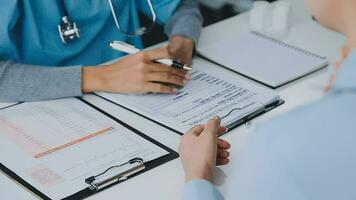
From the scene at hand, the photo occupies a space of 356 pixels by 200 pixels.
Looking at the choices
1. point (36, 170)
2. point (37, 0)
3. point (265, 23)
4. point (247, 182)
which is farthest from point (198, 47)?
point (247, 182)

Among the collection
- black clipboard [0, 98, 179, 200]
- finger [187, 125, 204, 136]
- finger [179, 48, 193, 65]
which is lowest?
black clipboard [0, 98, 179, 200]

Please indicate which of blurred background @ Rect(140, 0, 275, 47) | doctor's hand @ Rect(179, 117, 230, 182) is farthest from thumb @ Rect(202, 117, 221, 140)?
blurred background @ Rect(140, 0, 275, 47)

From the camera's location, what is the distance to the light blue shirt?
0.55 meters

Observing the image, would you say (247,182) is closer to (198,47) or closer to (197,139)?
(197,139)

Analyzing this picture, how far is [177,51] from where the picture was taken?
1434 millimetres

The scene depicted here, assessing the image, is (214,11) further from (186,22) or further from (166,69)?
(166,69)

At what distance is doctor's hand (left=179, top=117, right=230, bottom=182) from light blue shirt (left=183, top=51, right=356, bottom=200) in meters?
0.36

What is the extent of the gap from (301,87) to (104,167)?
22.7 inches

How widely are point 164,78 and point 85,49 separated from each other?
0.39m

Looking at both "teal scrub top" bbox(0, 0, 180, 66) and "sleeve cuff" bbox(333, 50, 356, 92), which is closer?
"sleeve cuff" bbox(333, 50, 356, 92)

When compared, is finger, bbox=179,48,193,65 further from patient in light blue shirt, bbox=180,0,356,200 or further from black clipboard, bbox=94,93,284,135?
patient in light blue shirt, bbox=180,0,356,200

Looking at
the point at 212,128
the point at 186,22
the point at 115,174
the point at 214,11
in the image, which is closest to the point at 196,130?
the point at 212,128

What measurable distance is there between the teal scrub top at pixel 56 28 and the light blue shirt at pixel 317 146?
36.5 inches

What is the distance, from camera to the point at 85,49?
1.56 metres
